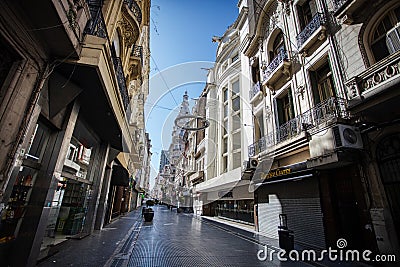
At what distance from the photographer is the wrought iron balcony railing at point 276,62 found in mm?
9766

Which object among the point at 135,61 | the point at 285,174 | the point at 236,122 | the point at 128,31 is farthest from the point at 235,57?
the point at 285,174

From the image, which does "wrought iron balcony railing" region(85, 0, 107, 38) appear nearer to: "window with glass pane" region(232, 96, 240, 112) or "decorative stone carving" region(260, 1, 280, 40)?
"decorative stone carving" region(260, 1, 280, 40)

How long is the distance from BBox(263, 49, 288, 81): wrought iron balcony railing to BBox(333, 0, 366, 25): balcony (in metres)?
2.89

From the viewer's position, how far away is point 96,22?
473cm

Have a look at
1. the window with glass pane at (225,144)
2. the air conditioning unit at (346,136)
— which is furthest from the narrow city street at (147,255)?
the window with glass pane at (225,144)

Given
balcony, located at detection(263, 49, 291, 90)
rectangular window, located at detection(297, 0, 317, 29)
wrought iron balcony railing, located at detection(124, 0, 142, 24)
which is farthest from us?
balcony, located at detection(263, 49, 291, 90)

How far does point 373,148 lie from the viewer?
18.8ft

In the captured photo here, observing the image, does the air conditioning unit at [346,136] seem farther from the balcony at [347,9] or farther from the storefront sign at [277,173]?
the balcony at [347,9]

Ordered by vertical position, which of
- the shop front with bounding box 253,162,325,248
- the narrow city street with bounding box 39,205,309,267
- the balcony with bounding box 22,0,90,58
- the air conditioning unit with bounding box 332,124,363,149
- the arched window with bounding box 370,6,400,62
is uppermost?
the arched window with bounding box 370,6,400,62

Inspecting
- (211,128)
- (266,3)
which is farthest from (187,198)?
(266,3)

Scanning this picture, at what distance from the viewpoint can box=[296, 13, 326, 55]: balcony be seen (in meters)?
7.63

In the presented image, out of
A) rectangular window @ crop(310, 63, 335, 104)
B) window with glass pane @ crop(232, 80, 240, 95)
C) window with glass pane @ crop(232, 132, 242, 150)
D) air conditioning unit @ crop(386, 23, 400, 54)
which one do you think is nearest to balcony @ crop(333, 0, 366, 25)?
air conditioning unit @ crop(386, 23, 400, 54)

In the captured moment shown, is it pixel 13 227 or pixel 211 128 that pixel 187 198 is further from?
pixel 13 227

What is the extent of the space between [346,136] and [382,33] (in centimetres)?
367
